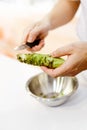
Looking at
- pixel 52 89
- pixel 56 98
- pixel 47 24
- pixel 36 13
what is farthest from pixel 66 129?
pixel 36 13

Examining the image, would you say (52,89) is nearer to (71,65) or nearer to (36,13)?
(71,65)

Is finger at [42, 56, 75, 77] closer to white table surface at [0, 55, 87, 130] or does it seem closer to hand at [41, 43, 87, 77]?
hand at [41, 43, 87, 77]

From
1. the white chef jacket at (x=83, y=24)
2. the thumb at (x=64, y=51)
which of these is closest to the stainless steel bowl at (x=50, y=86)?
the thumb at (x=64, y=51)

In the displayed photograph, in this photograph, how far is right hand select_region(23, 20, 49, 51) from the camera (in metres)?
1.17

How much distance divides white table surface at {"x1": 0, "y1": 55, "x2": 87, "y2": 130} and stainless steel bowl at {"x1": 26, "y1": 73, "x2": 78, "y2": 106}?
1.4 inches

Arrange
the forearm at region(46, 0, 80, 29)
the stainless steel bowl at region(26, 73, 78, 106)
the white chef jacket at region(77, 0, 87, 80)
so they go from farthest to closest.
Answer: the forearm at region(46, 0, 80, 29)
the white chef jacket at region(77, 0, 87, 80)
the stainless steel bowl at region(26, 73, 78, 106)

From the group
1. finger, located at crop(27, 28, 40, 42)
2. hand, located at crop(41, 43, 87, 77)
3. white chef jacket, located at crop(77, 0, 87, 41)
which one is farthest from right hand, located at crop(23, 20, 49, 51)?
hand, located at crop(41, 43, 87, 77)

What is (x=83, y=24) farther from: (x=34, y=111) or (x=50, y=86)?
(x=34, y=111)

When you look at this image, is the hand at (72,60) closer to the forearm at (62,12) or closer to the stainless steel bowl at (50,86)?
the stainless steel bowl at (50,86)

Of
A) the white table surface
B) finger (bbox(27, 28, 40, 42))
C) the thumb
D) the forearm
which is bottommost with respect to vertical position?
the white table surface

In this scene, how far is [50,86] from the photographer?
1063mm

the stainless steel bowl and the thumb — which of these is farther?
the stainless steel bowl

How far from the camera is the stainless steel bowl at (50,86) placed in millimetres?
1005

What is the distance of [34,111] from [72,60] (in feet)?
0.78
